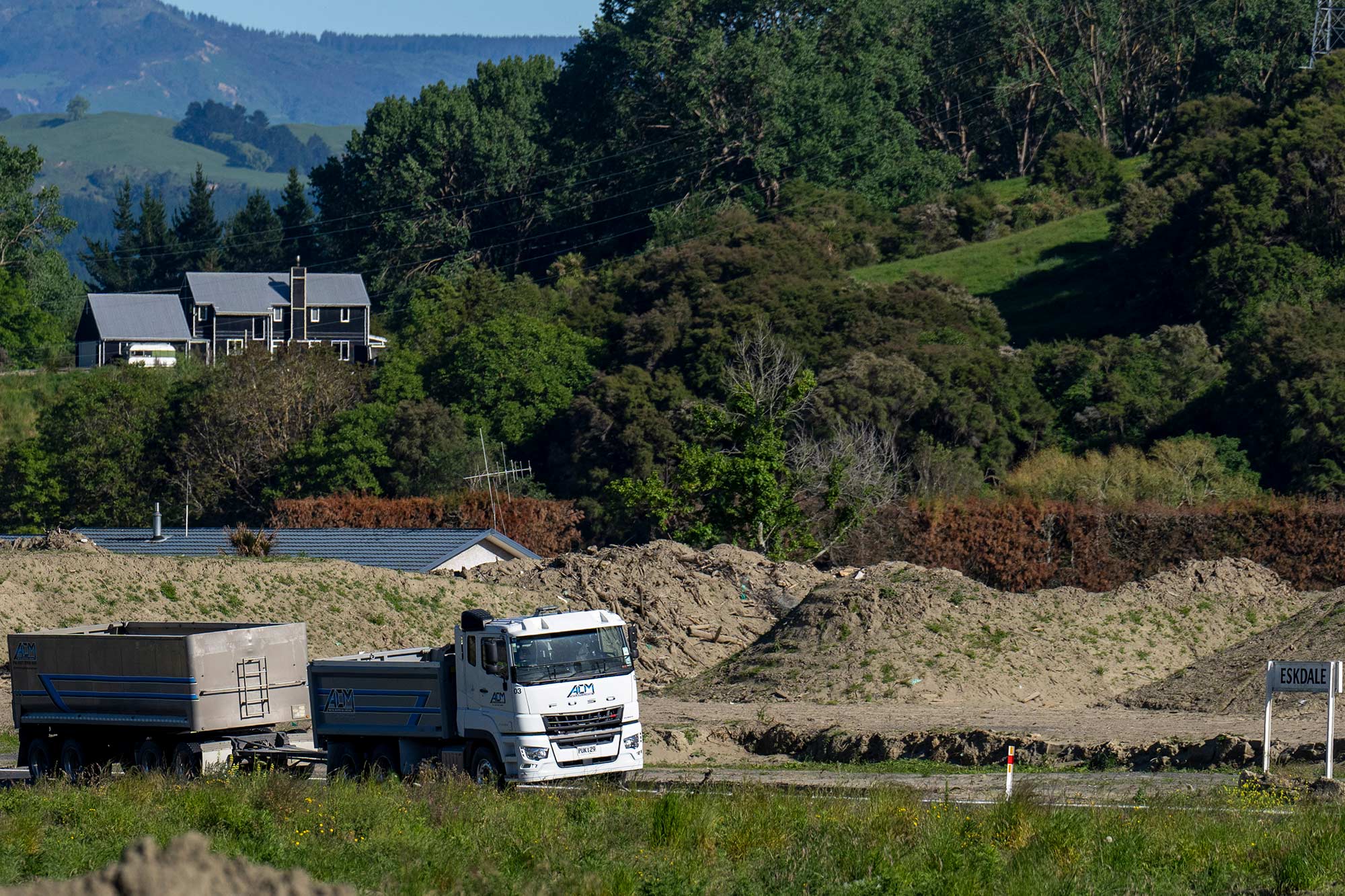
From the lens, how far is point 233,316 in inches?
4365

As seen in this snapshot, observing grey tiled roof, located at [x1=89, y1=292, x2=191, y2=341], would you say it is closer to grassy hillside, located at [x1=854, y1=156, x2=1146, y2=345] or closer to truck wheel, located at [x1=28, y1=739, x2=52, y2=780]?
grassy hillside, located at [x1=854, y1=156, x2=1146, y2=345]

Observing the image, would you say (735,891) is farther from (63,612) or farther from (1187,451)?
(1187,451)

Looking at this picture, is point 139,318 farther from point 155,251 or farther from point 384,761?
point 384,761

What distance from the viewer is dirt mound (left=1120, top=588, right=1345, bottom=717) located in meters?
30.5

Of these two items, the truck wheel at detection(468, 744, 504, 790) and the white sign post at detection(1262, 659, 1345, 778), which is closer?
the white sign post at detection(1262, 659, 1345, 778)

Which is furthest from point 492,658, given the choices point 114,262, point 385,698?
point 114,262

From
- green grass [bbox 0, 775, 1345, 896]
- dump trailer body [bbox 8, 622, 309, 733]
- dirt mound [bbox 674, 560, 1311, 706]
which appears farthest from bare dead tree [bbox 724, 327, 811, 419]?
green grass [bbox 0, 775, 1345, 896]

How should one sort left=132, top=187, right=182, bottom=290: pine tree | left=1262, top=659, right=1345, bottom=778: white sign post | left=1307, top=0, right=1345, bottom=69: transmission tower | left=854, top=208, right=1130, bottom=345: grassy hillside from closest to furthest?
left=1262, top=659, right=1345, bottom=778: white sign post, left=854, top=208, right=1130, bottom=345: grassy hillside, left=1307, top=0, right=1345, bottom=69: transmission tower, left=132, top=187, right=182, bottom=290: pine tree

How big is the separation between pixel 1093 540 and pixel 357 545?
71.7 ft

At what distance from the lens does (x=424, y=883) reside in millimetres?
13906

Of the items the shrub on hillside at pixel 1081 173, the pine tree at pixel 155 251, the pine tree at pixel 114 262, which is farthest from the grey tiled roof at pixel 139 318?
the shrub on hillside at pixel 1081 173

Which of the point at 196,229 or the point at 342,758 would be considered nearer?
the point at 342,758

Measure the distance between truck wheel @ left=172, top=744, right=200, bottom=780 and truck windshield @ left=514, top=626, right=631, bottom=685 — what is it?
18.1ft

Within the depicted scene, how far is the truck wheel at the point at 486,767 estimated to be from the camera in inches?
845
